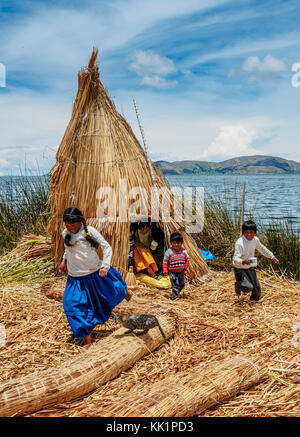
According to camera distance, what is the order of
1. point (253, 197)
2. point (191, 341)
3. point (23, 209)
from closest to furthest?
1. point (191, 341)
2. point (23, 209)
3. point (253, 197)

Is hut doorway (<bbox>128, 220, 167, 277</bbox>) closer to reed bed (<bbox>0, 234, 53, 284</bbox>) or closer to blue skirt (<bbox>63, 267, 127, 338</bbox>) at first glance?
reed bed (<bbox>0, 234, 53, 284</bbox>)

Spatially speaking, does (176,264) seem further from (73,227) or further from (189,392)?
(189,392)

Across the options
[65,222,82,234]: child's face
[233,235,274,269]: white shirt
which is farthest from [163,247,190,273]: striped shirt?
[65,222,82,234]: child's face

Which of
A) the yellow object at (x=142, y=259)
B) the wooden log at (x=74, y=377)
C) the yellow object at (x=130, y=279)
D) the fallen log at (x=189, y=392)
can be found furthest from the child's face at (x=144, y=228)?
the fallen log at (x=189, y=392)

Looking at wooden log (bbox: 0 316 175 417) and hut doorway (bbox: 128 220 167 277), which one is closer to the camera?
wooden log (bbox: 0 316 175 417)

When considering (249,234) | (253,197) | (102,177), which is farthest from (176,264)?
(253,197)

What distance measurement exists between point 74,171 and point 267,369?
3.29 m

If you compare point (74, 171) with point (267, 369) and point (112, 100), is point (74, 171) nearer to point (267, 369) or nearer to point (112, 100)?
point (112, 100)

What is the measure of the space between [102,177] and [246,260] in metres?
1.99

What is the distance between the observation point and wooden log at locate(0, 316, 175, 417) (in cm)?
223

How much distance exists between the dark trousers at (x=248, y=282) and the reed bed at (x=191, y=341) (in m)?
0.14

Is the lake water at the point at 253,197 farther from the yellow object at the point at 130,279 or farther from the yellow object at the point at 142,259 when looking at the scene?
the yellow object at the point at 130,279

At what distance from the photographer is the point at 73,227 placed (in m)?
3.31
